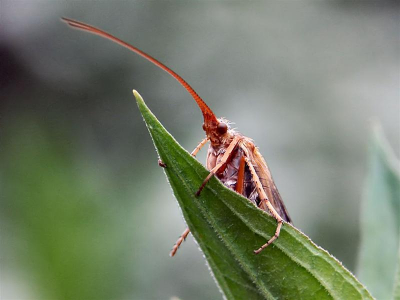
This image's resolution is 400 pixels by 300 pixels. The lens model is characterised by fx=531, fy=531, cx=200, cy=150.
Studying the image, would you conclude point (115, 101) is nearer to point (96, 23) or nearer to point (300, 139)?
point (96, 23)

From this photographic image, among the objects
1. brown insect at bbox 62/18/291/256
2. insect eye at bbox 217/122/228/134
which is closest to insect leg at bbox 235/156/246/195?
brown insect at bbox 62/18/291/256

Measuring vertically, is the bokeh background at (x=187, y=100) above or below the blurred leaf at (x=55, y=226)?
above

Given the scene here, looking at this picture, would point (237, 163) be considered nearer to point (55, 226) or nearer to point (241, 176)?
point (241, 176)

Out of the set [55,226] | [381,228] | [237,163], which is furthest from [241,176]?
[55,226]

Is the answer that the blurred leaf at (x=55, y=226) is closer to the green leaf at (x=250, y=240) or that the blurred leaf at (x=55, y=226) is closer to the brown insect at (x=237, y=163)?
the brown insect at (x=237, y=163)

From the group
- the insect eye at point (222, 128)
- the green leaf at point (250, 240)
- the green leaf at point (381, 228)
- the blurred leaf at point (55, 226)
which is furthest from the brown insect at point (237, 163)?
the green leaf at point (250, 240)

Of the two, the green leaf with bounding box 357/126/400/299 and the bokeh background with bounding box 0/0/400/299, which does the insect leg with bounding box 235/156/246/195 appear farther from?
the bokeh background with bounding box 0/0/400/299
